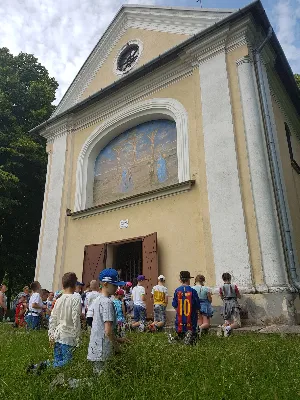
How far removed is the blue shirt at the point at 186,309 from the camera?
18.3 feet

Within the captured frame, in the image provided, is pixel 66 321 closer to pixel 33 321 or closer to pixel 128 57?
pixel 33 321

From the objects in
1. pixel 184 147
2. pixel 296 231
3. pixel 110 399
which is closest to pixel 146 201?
pixel 184 147

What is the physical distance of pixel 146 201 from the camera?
10.6 meters

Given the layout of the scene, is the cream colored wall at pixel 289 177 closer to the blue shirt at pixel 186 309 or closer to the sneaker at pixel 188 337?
the blue shirt at pixel 186 309

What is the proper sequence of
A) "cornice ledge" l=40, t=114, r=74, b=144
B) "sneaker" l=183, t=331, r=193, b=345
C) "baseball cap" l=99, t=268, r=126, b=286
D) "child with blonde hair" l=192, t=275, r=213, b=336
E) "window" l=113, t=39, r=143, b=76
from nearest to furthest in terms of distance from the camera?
"baseball cap" l=99, t=268, r=126, b=286
"sneaker" l=183, t=331, r=193, b=345
"child with blonde hair" l=192, t=275, r=213, b=336
"window" l=113, t=39, r=143, b=76
"cornice ledge" l=40, t=114, r=74, b=144

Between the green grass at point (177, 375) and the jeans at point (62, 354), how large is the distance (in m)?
0.13

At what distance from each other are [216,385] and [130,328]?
529cm

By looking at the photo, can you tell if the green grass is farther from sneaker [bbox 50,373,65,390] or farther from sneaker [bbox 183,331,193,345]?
sneaker [bbox 183,331,193,345]

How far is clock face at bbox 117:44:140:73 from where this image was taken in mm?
13609

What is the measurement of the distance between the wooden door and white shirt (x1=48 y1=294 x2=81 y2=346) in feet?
23.0

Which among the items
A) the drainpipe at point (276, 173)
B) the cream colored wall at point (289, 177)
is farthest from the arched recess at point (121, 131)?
the cream colored wall at point (289, 177)

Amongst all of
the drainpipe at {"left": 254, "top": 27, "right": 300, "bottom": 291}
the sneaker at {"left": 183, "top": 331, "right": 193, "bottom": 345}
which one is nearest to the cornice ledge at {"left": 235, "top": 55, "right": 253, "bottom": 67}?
the drainpipe at {"left": 254, "top": 27, "right": 300, "bottom": 291}

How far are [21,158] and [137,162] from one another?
26.0 feet

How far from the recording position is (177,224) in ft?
31.8
